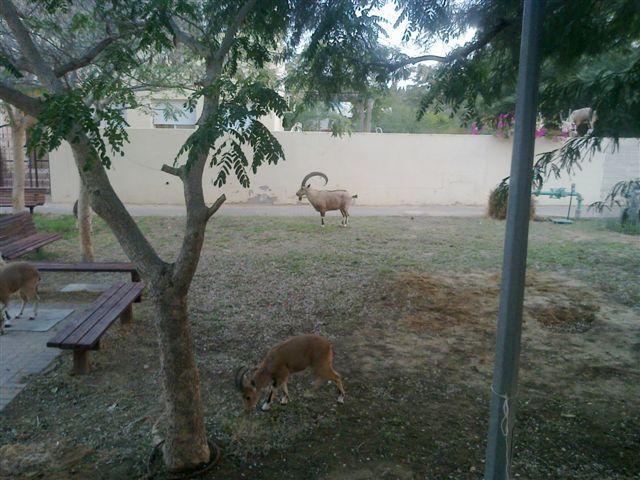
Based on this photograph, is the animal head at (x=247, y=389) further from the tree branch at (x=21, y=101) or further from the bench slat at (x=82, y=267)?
the bench slat at (x=82, y=267)

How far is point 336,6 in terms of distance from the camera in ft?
20.4

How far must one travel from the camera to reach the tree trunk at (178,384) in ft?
12.2

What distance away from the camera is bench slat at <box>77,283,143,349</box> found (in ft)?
17.1

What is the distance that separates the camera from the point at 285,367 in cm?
470

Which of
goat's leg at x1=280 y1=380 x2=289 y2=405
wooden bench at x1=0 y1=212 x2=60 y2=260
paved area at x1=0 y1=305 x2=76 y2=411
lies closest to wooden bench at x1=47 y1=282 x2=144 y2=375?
paved area at x1=0 y1=305 x2=76 y2=411

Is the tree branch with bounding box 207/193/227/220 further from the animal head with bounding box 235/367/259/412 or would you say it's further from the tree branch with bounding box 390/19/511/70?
the tree branch with bounding box 390/19/511/70

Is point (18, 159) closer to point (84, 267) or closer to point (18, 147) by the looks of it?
point (18, 147)

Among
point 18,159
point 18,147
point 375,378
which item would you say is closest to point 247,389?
point 375,378

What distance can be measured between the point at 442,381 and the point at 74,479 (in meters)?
3.35

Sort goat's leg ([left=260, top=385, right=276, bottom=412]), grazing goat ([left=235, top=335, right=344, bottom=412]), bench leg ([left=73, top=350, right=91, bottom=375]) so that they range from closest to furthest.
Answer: grazing goat ([left=235, top=335, right=344, bottom=412]) < goat's leg ([left=260, top=385, right=276, bottom=412]) < bench leg ([left=73, top=350, right=91, bottom=375])

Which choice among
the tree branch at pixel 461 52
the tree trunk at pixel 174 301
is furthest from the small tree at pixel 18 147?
the tree trunk at pixel 174 301

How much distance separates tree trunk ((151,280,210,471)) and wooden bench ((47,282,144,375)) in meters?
1.78

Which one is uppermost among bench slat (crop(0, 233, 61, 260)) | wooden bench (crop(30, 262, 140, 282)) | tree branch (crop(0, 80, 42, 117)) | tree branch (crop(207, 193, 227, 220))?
tree branch (crop(0, 80, 42, 117))

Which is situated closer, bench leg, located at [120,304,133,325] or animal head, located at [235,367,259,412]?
animal head, located at [235,367,259,412]
